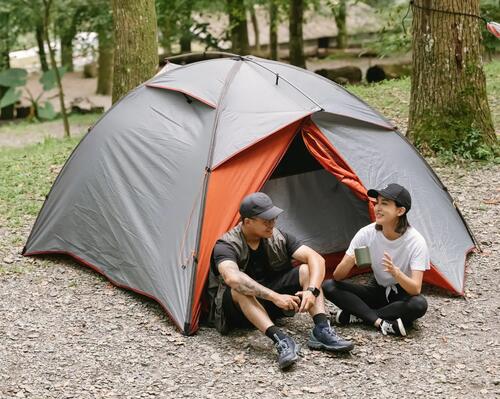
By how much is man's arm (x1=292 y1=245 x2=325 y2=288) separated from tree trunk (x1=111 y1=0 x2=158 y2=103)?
5.38m

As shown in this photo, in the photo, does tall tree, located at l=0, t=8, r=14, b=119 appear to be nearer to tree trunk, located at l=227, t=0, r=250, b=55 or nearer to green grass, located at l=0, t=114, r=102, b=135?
green grass, located at l=0, t=114, r=102, b=135

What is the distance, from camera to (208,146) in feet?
18.9

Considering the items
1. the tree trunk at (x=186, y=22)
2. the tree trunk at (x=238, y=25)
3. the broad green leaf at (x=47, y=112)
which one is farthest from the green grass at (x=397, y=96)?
the broad green leaf at (x=47, y=112)

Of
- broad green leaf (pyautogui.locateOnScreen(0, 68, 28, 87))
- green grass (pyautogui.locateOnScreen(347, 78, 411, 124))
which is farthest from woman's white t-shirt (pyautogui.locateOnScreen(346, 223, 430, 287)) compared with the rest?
broad green leaf (pyautogui.locateOnScreen(0, 68, 28, 87))

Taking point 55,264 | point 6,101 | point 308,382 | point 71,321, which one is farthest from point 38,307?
point 6,101

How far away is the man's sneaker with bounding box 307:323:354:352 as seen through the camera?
15.7 ft

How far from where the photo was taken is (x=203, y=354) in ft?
16.2

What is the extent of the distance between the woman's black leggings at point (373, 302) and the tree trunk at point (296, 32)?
1501 cm

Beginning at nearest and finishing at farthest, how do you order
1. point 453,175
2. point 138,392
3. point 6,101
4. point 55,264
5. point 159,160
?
1. point 138,392
2. point 159,160
3. point 55,264
4. point 453,175
5. point 6,101

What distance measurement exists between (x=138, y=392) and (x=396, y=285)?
6.47ft

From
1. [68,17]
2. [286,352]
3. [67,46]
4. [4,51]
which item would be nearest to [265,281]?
[286,352]

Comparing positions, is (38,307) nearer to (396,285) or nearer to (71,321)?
(71,321)

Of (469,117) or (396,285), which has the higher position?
(469,117)

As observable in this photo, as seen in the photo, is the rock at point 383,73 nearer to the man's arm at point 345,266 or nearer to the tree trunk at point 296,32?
the tree trunk at point 296,32
